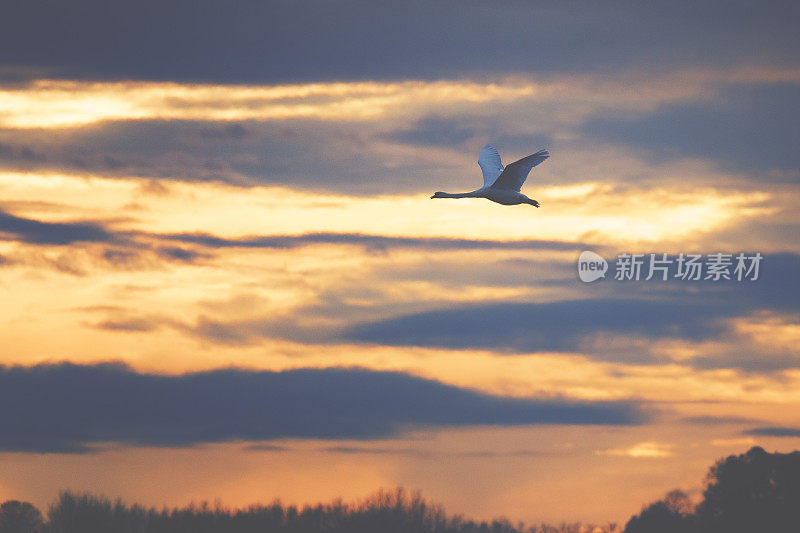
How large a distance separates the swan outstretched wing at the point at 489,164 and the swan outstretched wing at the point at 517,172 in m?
2.46

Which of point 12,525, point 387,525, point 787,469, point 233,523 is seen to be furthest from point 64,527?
point 787,469

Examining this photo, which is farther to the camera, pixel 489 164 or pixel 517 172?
pixel 489 164

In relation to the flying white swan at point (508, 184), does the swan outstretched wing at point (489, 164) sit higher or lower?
higher

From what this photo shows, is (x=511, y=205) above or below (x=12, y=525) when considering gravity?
above

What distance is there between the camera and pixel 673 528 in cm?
12506

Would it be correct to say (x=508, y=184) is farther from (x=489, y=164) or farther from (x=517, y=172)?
(x=489, y=164)

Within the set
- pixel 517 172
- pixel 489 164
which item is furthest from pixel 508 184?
pixel 489 164

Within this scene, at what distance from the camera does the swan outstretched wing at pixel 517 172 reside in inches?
2287

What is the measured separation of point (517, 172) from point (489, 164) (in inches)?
245

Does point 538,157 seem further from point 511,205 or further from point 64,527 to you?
point 64,527

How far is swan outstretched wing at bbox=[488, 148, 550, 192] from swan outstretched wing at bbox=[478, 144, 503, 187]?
8.09 feet

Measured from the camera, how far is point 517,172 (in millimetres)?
59250

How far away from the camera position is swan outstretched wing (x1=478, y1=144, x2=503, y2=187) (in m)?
63.6

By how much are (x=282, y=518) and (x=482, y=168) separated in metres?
76.2
